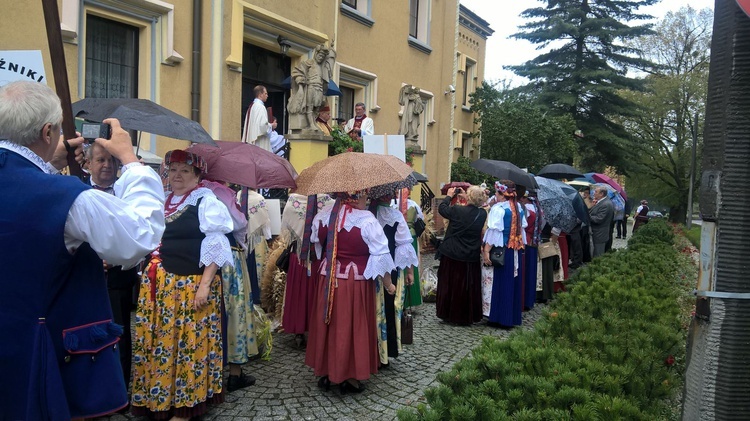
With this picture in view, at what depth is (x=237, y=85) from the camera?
10312mm

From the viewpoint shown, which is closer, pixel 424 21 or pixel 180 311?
pixel 180 311

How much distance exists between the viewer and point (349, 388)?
15.5 feet

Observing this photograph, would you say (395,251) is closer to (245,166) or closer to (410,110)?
(245,166)

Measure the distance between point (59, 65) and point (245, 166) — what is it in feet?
8.04

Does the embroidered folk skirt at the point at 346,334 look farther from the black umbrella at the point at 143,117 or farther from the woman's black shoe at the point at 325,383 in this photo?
the black umbrella at the point at 143,117

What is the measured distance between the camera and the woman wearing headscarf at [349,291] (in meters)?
4.52

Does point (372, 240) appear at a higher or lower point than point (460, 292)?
higher

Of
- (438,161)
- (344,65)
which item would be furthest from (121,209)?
(438,161)

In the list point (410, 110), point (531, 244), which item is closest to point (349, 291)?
point (531, 244)

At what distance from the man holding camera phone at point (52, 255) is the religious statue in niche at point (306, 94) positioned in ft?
28.8

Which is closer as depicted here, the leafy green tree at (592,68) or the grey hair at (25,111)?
the grey hair at (25,111)

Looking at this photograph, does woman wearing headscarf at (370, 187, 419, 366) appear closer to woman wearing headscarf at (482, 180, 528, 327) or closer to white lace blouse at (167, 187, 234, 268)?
white lace blouse at (167, 187, 234, 268)

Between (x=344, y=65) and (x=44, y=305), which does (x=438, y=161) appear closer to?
(x=344, y=65)

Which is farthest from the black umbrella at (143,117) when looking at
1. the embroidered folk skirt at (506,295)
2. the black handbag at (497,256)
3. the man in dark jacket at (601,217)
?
the man in dark jacket at (601,217)
